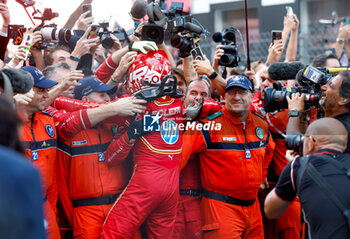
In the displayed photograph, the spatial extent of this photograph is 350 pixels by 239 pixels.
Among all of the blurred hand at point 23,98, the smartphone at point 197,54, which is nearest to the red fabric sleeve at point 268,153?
the smartphone at point 197,54

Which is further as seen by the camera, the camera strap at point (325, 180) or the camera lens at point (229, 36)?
the camera lens at point (229, 36)

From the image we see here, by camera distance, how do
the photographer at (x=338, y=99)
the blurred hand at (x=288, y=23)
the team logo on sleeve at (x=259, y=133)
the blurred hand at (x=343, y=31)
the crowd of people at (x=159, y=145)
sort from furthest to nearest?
1. the blurred hand at (x=343, y=31)
2. the blurred hand at (x=288, y=23)
3. the team logo on sleeve at (x=259, y=133)
4. the photographer at (x=338, y=99)
5. the crowd of people at (x=159, y=145)

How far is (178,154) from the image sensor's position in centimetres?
362

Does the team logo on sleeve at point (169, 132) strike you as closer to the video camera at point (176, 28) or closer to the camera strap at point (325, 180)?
the video camera at point (176, 28)

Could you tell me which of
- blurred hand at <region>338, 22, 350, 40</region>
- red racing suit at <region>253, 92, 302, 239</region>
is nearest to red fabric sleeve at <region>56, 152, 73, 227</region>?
red racing suit at <region>253, 92, 302, 239</region>

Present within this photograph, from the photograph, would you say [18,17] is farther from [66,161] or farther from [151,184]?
[151,184]

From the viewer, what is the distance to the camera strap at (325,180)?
2586 millimetres

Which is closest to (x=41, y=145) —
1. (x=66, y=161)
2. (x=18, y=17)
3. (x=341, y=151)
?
(x=66, y=161)

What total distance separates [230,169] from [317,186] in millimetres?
1233

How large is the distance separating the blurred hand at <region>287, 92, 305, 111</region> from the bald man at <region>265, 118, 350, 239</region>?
0.62 m

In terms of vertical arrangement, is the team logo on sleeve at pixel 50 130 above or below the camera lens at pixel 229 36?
below

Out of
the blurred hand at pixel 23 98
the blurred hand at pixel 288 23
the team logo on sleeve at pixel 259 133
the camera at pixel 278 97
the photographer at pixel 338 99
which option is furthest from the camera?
the blurred hand at pixel 288 23

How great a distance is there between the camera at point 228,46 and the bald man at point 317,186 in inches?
47.9

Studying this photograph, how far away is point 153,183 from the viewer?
348 centimetres
